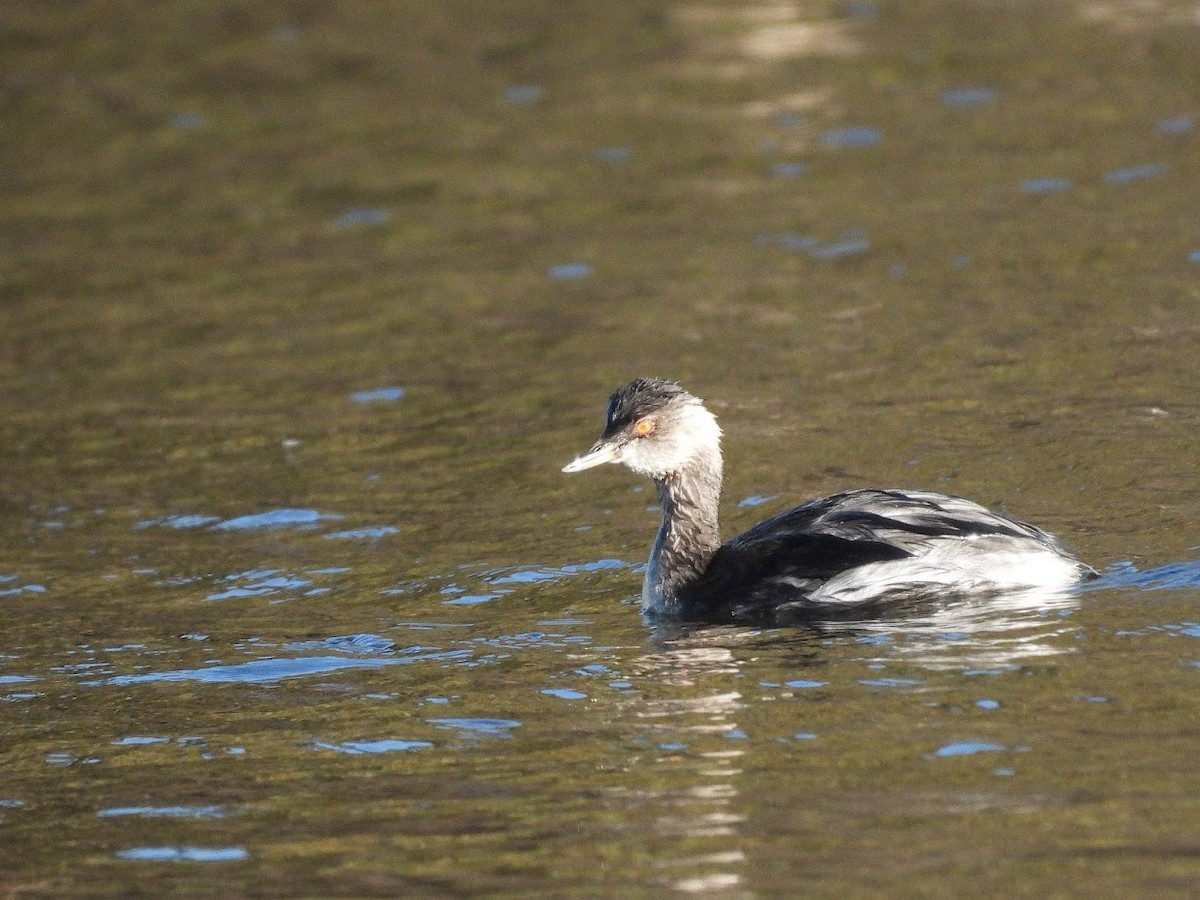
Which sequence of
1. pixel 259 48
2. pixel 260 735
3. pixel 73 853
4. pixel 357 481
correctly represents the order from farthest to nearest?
1. pixel 259 48
2. pixel 357 481
3. pixel 260 735
4. pixel 73 853

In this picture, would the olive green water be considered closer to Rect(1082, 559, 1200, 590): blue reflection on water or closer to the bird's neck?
Rect(1082, 559, 1200, 590): blue reflection on water

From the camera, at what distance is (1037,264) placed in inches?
550

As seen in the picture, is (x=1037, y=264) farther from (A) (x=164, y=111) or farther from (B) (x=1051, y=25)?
(A) (x=164, y=111)

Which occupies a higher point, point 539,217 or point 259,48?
point 259,48

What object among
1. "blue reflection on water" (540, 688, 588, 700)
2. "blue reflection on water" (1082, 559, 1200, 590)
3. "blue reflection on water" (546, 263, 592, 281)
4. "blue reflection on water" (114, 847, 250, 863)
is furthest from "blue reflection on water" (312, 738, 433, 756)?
"blue reflection on water" (546, 263, 592, 281)

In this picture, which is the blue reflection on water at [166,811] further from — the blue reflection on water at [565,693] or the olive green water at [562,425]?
the blue reflection on water at [565,693]

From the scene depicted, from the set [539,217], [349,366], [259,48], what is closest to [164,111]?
[259,48]

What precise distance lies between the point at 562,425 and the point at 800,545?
11.7 ft

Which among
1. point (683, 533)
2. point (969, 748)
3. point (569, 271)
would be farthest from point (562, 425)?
point (969, 748)

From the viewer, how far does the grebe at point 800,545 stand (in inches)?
331

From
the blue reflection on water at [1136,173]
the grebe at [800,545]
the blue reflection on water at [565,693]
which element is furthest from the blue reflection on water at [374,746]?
the blue reflection on water at [1136,173]

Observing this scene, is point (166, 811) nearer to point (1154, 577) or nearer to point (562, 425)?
point (1154, 577)

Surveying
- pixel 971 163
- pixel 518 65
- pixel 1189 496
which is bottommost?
pixel 1189 496

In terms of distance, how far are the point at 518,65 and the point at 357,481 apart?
9763mm
